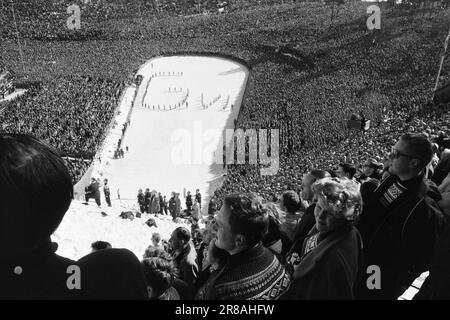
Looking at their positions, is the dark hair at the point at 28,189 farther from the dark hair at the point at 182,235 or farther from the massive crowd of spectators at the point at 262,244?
the dark hair at the point at 182,235

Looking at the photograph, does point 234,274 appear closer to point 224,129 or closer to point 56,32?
point 224,129

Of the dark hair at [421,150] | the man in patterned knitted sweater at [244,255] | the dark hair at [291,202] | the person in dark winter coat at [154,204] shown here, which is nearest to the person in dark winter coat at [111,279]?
the man in patterned knitted sweater at [244,255]

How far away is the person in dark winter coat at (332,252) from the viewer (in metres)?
3.10

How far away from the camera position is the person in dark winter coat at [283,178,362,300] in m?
3.10

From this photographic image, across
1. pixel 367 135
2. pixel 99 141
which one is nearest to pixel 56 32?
pixel 99 141

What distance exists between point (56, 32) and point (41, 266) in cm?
7098

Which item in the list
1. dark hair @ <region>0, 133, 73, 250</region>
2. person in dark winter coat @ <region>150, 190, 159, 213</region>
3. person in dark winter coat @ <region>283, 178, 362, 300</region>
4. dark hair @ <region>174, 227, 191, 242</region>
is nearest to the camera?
dark hair @ <region>0, 133, 73, 250</region>

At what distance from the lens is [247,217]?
329 cm

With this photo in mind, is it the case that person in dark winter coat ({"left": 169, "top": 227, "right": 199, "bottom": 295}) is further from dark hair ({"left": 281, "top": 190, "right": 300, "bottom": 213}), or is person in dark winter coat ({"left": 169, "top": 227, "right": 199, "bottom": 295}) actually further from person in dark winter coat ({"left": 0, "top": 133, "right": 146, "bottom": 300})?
person in dark winter coat ({"left": 0, "top": 133, "right": 146, "bottom": 300})

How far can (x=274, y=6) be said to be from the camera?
238 feet

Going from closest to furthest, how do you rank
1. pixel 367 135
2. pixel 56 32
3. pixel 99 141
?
pixel 367 135 < pixel 99 141 < pixel 56 32

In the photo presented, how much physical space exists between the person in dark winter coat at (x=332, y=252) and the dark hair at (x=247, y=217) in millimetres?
399

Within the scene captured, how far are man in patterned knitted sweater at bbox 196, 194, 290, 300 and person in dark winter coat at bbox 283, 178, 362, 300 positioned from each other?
176 mm

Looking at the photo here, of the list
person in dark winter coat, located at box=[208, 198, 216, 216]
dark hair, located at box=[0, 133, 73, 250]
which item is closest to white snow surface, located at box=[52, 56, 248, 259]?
person in dark winter coat, located at box=[208, 198, 216, 216]
